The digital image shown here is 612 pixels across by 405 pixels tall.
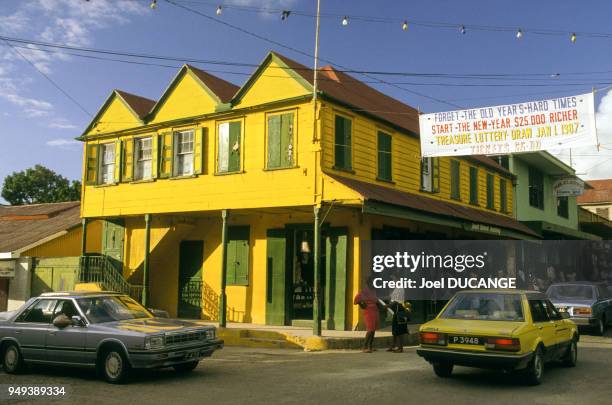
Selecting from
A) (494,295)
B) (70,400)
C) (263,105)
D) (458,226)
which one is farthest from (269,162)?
(70,400)

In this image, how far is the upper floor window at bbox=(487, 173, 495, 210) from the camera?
86.3 feet

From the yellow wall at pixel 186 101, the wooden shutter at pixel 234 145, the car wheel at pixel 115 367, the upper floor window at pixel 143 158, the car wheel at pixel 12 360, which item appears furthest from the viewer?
the upper floor window at pixel 143 158

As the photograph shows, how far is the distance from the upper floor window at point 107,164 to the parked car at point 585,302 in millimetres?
14958

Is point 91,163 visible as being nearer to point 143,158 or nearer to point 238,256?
point 143,158

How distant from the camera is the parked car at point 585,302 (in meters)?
16.5

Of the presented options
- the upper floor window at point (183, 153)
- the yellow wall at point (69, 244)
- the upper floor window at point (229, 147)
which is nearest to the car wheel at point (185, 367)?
the upper floor window at point (229, 147)

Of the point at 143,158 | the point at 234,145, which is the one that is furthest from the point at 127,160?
the point at 234,145

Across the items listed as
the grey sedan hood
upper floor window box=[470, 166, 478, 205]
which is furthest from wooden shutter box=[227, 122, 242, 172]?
upper floor window box=[470, 166, 478, 205]

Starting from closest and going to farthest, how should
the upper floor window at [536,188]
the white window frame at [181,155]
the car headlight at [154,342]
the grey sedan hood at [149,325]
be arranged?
the car headlight at [154,342] < the grey sedan hood at [149,325] < the white window frame at [181,155] < the upper floor window at [536,188]

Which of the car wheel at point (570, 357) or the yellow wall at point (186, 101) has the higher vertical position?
the yellow wall at point (186, 101)

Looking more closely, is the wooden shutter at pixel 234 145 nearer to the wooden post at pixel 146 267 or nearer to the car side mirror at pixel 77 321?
the wooden post at pixel 146 267

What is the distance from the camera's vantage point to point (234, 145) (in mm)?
18328

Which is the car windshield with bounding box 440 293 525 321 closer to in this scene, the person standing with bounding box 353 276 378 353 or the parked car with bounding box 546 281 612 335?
the person standing with bounding box 353 276 378 353

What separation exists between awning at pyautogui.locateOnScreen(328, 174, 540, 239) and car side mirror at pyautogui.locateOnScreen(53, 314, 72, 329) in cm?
761
